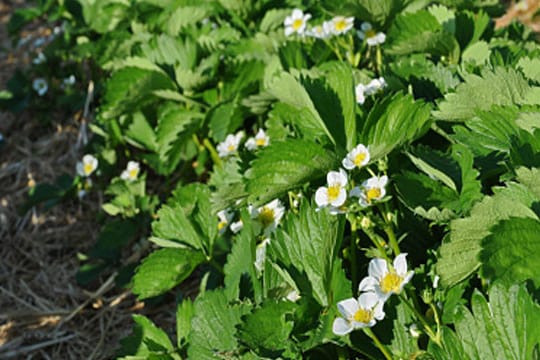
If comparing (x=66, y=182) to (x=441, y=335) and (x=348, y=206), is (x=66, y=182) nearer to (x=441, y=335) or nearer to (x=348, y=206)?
(x=348, y=206)

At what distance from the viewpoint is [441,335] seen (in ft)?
3.86

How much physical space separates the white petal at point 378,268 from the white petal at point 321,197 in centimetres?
16

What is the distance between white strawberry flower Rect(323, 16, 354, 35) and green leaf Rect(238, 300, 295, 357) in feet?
3.07

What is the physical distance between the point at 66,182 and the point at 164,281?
1.27 m

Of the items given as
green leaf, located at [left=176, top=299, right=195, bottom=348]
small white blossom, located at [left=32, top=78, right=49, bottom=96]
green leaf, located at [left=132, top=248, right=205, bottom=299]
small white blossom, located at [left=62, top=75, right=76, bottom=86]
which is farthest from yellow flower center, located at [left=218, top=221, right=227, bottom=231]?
small white blossom, located at [left=32, top=78, right=49, bottom=96]

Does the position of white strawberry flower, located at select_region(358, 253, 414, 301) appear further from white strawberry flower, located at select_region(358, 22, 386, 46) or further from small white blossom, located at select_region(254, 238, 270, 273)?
white strawberry flower, located at select_region(358, 22, 386, 46)

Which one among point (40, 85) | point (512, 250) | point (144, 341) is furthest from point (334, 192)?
point (40, 85)

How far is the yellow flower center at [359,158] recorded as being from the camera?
55.1 inches

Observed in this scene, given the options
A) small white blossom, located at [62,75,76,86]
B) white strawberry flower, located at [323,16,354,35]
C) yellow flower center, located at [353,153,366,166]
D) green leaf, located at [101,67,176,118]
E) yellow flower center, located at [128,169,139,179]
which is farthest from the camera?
small white blossom, located at [62,75,76,86]

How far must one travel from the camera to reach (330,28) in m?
2.00

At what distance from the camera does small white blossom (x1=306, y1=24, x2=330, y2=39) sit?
78.8 inches

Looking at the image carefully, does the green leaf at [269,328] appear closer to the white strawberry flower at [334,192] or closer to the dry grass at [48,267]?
the white strawberry flower at [334,192]

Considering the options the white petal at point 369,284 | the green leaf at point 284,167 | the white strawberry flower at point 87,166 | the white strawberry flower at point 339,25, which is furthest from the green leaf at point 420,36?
the white strawberry flower at point 87,166

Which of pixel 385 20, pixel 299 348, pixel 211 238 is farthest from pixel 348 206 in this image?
pixel 385 20
